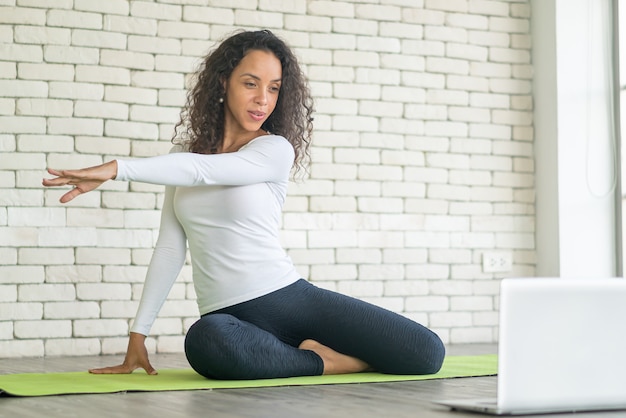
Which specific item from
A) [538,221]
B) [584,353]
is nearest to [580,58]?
[538,221]

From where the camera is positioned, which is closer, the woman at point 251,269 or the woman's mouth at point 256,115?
the woman at point 251,269

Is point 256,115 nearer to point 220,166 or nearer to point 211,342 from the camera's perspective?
point 220,166

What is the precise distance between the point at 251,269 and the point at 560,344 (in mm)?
1278

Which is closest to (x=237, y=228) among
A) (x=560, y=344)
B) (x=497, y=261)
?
(x=560, y=344)

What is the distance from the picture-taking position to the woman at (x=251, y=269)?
297 centimetres

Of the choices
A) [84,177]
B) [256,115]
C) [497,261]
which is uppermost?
[256,115]

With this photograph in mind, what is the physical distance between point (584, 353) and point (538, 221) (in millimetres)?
3386

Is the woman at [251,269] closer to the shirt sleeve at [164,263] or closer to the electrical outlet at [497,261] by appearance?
the shirt sleeve at [164,263]

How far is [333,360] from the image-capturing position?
124 inches

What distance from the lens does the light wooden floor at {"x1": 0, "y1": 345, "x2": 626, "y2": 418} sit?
226cm

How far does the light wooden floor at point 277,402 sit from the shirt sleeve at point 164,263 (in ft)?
1.77

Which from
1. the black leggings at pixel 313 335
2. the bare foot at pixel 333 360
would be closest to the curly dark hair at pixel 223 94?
the black leggings at pixel 313 335

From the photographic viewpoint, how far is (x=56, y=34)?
178 inches

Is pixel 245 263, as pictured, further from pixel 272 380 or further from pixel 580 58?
pixel 580 58
